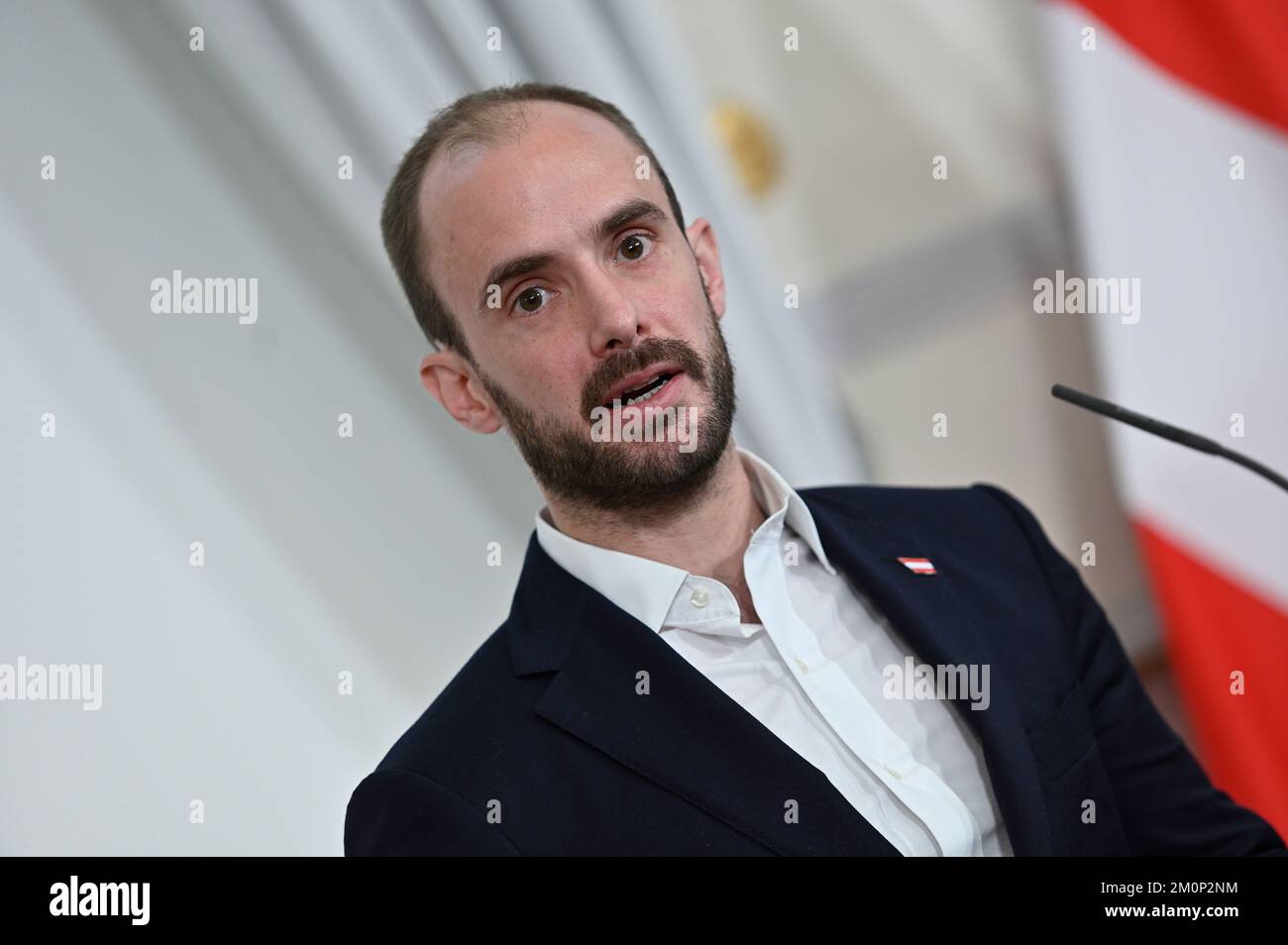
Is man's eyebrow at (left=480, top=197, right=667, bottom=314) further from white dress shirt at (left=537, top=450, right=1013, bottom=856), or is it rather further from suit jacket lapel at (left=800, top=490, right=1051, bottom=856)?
suit jacket lapel at (left=800, top=490, right=1051, bottom=856)

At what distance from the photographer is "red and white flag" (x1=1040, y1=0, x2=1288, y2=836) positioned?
1843 mm

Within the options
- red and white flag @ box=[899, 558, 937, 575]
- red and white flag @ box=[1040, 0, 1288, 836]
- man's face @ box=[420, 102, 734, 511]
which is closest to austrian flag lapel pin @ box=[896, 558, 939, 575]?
red and white flag @ box=[899, 558, 937, 575]

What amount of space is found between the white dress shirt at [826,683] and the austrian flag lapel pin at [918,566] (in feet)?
0.25

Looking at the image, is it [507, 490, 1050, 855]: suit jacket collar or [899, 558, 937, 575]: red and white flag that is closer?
[507, 490, 1050, 855]: suit jacket collar

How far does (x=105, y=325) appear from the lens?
1.42 m

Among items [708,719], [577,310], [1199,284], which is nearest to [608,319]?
[577,310]

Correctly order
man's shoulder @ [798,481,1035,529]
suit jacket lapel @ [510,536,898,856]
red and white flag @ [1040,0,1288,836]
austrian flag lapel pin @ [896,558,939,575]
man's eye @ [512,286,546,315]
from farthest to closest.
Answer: red and white flag @ [1040,0,1288,836], man's shoulder @ [798,481,1035,529], austrian flag lapel pin @ [896,558,939,575], man's eye @ [512,286,546,315], suit jacket lapel @ [510,536,898,856]

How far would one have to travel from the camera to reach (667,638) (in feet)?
3.98

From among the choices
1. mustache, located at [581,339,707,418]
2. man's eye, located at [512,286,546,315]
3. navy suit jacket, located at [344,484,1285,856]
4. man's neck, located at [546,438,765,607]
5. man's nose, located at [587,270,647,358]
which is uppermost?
man's eye, located at [512,286,546,315]

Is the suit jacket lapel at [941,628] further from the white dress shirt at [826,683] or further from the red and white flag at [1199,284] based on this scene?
the red and white flag at [1199,284]

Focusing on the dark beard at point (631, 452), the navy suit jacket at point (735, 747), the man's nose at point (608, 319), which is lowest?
the navy suit jacket at point (735, 747)

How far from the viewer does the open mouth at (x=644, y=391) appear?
3.89 ft


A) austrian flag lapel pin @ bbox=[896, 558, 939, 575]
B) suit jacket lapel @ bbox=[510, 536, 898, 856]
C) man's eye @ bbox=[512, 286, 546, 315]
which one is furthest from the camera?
austrian flag lapel pin @ bbox=[896, 558, 939, 575]

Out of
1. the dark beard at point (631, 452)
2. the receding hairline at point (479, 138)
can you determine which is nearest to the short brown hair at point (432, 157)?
the receding hairline at point (479, 138)
